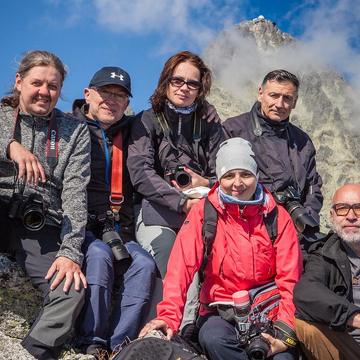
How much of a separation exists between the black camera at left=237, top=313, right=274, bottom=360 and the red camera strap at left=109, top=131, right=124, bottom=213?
254 centimetres

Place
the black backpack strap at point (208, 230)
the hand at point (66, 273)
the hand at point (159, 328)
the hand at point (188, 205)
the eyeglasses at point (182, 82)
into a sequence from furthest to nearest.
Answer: the eyeglasses at point (182, 82)
the hand at point (188, 205)
the black backpack strap at point (208, 230)
the hand at point (66, 273)
the hand at point (159, 328)

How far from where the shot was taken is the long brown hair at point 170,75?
7.51m

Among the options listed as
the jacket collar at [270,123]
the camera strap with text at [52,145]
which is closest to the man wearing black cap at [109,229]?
the camera strap with text at [52,145]

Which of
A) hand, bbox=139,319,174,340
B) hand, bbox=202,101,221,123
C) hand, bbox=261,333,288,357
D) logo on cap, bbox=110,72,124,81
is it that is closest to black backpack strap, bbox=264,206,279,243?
hand, bbox=261,333,288,357

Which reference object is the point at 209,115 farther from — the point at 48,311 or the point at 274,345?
the point at 48,311

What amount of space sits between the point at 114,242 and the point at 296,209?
268cm

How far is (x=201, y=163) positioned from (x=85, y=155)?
2.02 m

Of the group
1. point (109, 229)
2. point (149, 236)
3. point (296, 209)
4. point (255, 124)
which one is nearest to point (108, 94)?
point (109, 229)

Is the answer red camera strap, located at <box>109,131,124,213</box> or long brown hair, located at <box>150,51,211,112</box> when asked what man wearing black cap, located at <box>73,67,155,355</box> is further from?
long brown hair, located at <box>150,51,211,112</box>

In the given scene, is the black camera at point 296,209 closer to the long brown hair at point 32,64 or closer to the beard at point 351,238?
the beard at point 351,238

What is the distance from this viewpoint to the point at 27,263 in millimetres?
5824

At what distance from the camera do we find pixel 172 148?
24.5ft

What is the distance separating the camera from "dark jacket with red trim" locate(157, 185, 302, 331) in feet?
18.5

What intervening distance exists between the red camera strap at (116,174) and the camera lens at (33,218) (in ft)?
4.87
